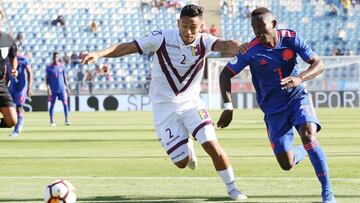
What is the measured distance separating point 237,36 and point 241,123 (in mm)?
19735

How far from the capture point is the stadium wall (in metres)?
41.7

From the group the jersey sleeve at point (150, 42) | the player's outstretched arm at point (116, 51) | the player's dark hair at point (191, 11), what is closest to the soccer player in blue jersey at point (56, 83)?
the jersey sleeve at point (150, 42)

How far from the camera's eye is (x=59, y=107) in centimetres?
4291

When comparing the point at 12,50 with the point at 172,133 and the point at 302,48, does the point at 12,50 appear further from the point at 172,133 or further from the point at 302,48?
the point at 302,48

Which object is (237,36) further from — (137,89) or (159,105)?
(159,105)

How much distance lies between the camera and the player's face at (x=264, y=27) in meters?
8.86

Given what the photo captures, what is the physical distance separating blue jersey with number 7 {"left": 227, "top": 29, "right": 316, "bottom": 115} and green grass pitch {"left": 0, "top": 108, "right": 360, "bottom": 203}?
40.6 inches

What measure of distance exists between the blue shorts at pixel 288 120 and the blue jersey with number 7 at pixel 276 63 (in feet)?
0.25

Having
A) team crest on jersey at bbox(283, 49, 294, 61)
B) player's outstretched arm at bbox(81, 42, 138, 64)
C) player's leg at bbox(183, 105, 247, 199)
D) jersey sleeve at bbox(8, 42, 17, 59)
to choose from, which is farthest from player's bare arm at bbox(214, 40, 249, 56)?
jersey sleeve at bbox(8, 42, 17, 59)

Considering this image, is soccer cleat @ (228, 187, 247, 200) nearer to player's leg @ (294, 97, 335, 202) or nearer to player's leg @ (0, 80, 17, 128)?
player's leg @ (294, 97, 335, 202)

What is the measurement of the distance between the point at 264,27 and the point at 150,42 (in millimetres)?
1289

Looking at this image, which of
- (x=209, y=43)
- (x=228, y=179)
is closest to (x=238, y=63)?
(x=209, y=43)

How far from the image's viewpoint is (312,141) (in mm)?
8492

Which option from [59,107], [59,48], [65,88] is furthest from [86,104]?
[65,88]
